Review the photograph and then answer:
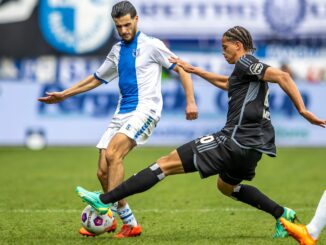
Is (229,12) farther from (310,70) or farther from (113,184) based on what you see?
(113,184)

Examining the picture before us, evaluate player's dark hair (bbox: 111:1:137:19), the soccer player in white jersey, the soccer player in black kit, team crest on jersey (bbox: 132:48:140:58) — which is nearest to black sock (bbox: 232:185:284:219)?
the soccer player in black kit

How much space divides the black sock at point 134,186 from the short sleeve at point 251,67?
117 centimetres

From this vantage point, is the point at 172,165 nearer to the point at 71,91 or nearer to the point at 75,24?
the point at 71,91

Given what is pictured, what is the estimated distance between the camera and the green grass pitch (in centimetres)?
834

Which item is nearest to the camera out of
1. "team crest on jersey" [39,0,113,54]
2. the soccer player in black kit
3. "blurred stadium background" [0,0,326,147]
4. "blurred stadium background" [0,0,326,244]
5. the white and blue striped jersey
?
the soccer player in black kit

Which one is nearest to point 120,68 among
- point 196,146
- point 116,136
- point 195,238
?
point 116,136

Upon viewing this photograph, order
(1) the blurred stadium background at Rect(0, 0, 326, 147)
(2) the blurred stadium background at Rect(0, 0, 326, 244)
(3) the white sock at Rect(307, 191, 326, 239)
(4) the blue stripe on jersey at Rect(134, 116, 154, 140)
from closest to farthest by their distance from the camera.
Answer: (3) the white sock at Rect(307, 191, 326, 239) < (4) the blue stripe on jersey at Rect(134, 116, 154, 140) < (2) the blurred stadium background at Rect(0, 0, 326, 244) < (1) the blurred stadium background at Rect(0, 0, 326, 147)

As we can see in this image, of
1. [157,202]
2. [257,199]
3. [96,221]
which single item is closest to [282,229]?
[257,199]

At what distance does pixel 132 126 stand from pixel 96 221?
969 millimetres

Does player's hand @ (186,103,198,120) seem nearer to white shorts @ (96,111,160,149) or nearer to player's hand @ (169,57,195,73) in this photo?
player's hand @ (169,57,195,73)

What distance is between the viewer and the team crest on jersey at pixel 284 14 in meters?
21.5

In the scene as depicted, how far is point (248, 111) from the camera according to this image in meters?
7.93

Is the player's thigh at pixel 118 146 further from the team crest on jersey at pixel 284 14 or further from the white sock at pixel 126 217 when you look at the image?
the team crest on jersey at pixel 284 14

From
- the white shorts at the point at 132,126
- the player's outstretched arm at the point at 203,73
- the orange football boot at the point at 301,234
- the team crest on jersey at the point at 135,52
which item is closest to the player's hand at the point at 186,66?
the player's outstretched arm at the point at 203,73
